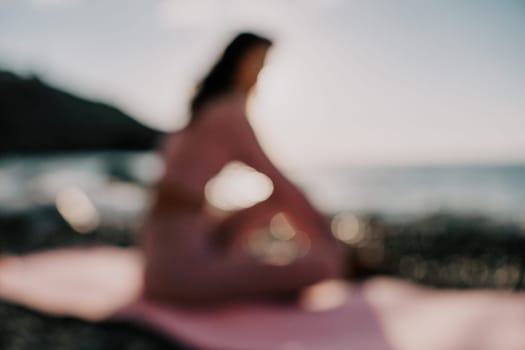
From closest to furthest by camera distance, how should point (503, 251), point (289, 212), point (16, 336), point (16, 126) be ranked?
point (16, 336) < point (289, 212) < point (503, 251) < point (16, 126)

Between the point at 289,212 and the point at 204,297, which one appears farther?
the point at 289,212

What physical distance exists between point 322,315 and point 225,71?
1070 millimetres

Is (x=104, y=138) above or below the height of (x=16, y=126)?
above

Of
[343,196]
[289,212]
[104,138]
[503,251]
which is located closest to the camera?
[289,212]

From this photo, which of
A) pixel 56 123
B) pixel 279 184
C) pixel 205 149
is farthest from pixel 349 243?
pixel 56 123

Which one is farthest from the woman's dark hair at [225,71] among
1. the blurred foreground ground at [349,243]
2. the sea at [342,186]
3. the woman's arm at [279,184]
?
the blurred foreground ground at [349,243]

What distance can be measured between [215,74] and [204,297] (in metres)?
0.93

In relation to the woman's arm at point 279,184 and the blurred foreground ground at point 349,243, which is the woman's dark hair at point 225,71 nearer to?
the woman's arm at point 279,184

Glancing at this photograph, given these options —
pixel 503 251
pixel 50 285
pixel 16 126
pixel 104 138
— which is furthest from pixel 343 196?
pixel 104 138

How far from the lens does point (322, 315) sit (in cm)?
213

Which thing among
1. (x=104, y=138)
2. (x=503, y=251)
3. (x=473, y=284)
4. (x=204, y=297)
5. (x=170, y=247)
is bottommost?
(x=204, y=297)

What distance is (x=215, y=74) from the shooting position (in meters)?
2.44

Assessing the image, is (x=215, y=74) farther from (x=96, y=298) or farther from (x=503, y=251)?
(x=503, y=251)

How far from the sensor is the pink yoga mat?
5.98ft
